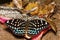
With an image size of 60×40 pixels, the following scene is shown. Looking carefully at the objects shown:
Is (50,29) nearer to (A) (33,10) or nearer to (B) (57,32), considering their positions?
(B) (57,32)

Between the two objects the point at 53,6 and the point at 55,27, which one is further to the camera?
the point at 53,6

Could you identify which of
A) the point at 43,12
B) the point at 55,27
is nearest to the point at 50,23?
the point at 55,27

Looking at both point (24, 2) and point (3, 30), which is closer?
point (3, 30)

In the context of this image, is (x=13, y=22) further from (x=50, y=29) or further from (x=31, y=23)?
(x=50, y=29)

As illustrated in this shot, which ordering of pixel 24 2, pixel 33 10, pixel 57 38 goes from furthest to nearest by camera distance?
pixel 24 2 < pixel 33 10 < pixel 57 38

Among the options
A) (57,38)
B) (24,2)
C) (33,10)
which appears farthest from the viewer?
(24,2)

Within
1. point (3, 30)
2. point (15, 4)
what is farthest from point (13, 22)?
point (15, 4)

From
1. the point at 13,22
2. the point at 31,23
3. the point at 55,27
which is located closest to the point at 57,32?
the point at 55,27
